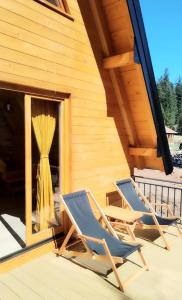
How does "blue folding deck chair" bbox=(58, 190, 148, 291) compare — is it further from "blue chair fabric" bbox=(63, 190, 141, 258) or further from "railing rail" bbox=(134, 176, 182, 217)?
"railing rail" bbox=(134, 176, 182, 217)

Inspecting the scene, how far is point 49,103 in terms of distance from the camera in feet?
13.1

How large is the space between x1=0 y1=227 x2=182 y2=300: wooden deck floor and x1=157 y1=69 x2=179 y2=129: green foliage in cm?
5629

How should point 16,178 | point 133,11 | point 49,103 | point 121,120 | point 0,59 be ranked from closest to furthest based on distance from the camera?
point 0,59 → point 49,103 → point 133,11 → point 121,120 → point 16,178

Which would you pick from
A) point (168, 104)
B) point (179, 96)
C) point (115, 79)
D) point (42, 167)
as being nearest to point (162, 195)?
point (115, 79)

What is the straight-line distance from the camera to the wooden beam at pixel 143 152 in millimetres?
5344

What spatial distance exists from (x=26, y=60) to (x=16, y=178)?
410cm

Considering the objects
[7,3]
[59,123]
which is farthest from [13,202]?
[7,3]

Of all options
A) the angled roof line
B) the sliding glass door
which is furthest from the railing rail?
the sliding glass door

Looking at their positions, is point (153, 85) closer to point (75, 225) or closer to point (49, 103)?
point (49, 103)

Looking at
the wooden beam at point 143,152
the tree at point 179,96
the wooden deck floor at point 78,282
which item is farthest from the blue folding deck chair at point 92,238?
the tree at point 179,96

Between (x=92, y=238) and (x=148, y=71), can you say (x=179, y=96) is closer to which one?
(x=148, y=71)

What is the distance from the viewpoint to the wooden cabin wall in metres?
3.33

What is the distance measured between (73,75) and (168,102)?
57.1 m

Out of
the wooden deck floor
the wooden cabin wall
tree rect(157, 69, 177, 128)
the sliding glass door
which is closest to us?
the wooden deck floor
